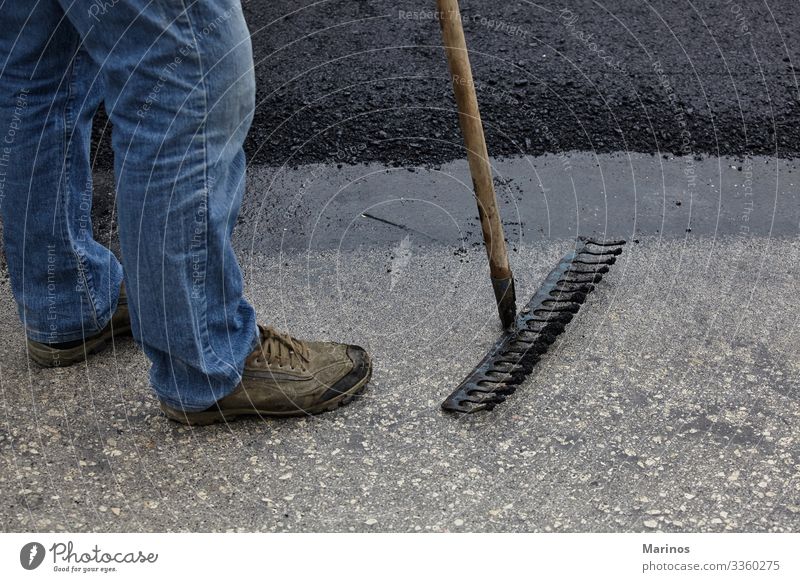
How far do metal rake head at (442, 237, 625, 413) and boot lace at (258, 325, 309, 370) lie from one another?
0.37 m

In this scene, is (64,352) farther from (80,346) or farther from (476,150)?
(476,150)

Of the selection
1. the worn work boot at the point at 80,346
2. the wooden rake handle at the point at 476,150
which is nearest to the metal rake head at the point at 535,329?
the wooden rake handle at the point at 476,150

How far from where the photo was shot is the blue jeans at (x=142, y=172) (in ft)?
6.00

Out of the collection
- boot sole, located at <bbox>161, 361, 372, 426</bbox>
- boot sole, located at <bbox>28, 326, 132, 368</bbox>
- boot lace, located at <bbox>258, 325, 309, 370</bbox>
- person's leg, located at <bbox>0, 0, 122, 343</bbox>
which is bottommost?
boot sole, located at <bbox>28, 326, 132, 368</bbox>

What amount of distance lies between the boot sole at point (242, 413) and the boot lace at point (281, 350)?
0.11m

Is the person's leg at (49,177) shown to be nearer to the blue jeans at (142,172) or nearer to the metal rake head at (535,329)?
the blue jeans at (142,172)

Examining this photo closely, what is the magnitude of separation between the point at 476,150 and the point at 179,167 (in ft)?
2.49

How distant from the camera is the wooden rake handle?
219 cm

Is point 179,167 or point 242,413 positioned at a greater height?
point 179,167

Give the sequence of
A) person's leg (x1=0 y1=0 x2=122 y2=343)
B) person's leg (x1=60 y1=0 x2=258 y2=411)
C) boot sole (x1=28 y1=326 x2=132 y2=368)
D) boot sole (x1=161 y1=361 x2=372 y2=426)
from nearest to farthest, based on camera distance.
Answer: person's leg (x1=60 y1=0 x2=258 y2=411), person's leg (x1=0 y1=0 x2=122 y2=343), boot sole (x1=161 y1=361 x2=372 y2=426), boot sole (x1=28 y1=326 x2=132 y2=368)

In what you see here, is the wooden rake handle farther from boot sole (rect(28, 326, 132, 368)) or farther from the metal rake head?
boot sole (rect(28, 326, 132, 368))
